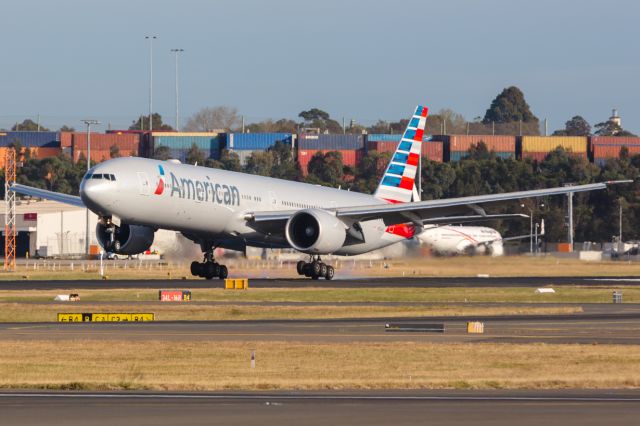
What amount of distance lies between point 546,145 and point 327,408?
159853 millimetres

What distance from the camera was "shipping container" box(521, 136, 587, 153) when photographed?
17650 cm

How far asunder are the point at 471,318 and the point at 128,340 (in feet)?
44.4

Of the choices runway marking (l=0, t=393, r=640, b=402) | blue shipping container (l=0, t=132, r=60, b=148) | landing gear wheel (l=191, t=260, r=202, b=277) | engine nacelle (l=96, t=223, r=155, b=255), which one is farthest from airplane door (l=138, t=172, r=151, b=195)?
blue shipping container (l=0, t=132, r=60, b=148)

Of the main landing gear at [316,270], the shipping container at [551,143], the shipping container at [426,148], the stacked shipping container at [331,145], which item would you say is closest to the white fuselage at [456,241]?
the main landing gear at [316,270]

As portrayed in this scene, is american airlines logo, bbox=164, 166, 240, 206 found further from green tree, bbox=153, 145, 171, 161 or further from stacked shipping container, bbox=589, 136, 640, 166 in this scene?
stacked shipping container, bbox=589, 136, 640, 166

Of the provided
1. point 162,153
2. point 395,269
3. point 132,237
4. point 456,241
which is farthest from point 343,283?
point 162,153

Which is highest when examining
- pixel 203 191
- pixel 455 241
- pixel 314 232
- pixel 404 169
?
pixel 404 169

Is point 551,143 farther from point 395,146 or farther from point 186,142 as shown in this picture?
point 186,142

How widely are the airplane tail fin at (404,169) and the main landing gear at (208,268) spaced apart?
42.7ft

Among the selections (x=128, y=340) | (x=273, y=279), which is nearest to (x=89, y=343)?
(x=128, y=340)

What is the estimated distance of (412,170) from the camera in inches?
2992

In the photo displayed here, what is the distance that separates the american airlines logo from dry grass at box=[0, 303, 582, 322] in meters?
10.1

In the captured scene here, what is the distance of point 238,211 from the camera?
60.9 meters

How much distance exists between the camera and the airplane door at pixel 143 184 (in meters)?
54.8
